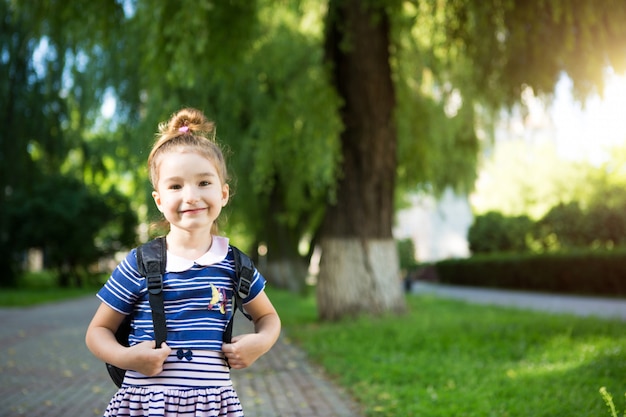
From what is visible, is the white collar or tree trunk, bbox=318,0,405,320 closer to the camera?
the white collar

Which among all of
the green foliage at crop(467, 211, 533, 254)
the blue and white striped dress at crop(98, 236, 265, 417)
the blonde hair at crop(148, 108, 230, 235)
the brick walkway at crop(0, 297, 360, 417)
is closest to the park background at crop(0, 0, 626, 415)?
the blonde hair at crop(148, 108, 230, 235)

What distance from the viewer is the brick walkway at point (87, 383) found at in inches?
230

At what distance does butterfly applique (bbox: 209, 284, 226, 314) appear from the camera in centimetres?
257

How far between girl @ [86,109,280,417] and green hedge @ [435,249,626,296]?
1972 cm

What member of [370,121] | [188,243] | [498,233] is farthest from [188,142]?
[498,233]

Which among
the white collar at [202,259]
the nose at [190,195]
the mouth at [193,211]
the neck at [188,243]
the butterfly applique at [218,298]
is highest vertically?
the nose at [190,195]

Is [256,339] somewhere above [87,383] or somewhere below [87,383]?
above

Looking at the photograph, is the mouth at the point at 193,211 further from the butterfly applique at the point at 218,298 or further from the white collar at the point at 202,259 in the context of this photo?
the butterfly applique at the point at 218,298

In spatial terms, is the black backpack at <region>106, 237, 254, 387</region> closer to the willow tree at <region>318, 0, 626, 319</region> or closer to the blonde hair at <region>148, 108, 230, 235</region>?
the blonde hair at <region>148, 108, 230, 235</region>

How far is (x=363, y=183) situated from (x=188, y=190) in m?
9.29

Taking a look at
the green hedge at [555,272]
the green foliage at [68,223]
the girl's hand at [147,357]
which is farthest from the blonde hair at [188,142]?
the green foliage at [68,223]

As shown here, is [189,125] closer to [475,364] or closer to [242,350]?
[242,350]

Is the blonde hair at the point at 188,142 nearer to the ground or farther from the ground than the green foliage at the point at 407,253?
farther from the ground

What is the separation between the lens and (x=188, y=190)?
8.55ft
